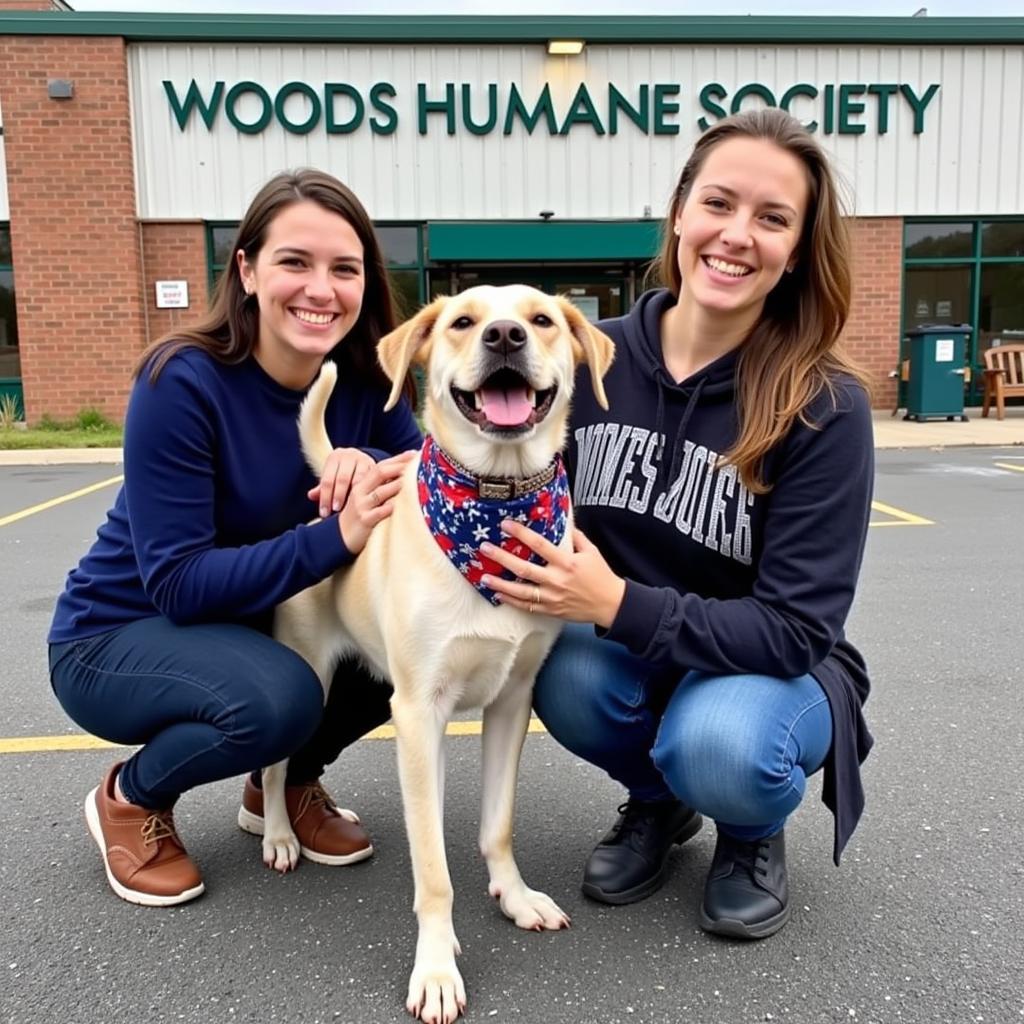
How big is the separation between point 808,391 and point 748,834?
1119 mm

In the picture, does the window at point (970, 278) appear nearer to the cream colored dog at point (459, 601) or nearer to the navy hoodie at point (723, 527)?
the navy hoodie at point (723, 527)

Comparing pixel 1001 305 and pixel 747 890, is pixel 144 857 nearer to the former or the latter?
pixel 747 890

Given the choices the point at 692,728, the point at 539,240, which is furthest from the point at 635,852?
the point at 539,240

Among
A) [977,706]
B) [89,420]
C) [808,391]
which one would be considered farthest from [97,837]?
[89,420]

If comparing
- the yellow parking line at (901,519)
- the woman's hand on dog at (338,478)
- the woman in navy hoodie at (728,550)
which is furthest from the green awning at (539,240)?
the woman's hand on dog at (338,478)

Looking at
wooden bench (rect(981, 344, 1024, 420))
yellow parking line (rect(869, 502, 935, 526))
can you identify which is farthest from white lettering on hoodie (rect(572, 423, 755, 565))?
wooden bench (rect(981, 344, 1024, 420))

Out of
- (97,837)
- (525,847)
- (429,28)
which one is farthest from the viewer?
(429,28)

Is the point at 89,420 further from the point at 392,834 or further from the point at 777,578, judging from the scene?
the point at 777,578

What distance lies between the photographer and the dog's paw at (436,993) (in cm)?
190

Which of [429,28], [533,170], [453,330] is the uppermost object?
[429,28]

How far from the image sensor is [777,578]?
7.34 ft

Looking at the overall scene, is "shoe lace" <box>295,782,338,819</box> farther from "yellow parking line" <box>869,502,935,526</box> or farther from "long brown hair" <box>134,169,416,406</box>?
"yellow parking line" <box>869,502,935,526</box>

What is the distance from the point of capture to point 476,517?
212cm

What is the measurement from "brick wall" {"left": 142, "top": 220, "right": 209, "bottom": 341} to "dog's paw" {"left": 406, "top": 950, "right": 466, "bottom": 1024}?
12783 mm
